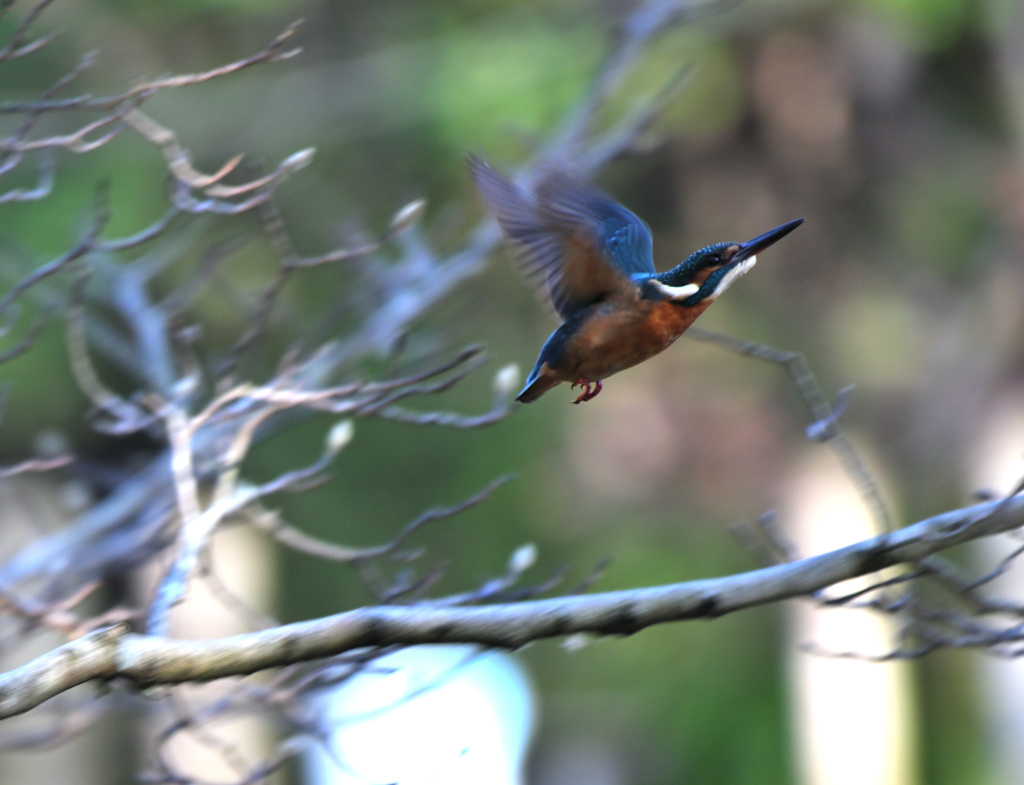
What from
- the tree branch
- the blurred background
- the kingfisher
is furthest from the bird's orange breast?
the blurred background

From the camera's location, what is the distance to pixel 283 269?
6.70ft

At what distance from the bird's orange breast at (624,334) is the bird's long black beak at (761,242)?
0.28 ft

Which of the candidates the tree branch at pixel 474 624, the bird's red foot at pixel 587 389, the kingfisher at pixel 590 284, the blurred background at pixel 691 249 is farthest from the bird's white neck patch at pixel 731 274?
the blurred background at pixel 691 249

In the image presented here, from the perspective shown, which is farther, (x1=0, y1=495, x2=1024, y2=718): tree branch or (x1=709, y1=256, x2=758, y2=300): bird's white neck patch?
(x1=709, y1=256, x2=758, y2=300): bird's white neck patch

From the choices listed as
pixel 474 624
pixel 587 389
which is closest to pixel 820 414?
pixel 587 389

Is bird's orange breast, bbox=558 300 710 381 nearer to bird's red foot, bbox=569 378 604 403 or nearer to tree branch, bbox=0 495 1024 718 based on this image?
bird's red foot, bbox=569 378 604 403

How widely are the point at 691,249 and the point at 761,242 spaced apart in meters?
6.41

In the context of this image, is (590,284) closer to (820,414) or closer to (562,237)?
(562,237)

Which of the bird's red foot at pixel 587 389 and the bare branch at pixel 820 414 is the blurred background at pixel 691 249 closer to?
the bird's red foot at pixel 587 389

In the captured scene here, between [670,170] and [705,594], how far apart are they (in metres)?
6.50

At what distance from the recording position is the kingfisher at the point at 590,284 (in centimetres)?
149

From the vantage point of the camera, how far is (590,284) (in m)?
1.61

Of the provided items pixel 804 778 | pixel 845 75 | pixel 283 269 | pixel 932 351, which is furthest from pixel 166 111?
pixel 804 778

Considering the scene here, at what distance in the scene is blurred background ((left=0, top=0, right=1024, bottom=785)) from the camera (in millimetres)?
6605
